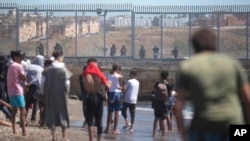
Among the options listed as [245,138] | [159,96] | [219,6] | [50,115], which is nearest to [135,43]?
[219,6]

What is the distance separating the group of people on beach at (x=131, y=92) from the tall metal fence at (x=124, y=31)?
21136 millimetres

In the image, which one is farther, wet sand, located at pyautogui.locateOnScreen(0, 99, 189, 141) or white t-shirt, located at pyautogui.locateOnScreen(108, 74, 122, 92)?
white t-shirt, located at pyautogui.locateOnScreen(108, 74, 122, 92)

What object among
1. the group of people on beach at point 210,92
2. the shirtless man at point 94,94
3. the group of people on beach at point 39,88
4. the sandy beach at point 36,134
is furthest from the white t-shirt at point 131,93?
the group of people on beach at point 210,92

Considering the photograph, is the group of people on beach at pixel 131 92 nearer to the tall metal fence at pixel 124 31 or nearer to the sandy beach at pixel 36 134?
the sandy beach at pixel 36 134

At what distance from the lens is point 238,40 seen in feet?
145

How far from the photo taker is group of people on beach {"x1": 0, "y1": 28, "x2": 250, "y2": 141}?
25.9 feet

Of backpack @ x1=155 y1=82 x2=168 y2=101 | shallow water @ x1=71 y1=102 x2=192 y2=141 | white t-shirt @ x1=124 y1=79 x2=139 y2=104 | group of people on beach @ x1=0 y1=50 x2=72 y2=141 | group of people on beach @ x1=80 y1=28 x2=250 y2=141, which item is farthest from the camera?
white t-shirt @ x1=124 y1=79 x2=139 y2=104

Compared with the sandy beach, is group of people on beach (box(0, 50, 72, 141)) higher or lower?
higher

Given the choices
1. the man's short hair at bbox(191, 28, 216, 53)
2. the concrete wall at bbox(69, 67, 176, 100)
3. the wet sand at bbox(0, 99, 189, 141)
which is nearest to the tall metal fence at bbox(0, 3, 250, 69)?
the concrete wall at bbox(69, 67, 176, 100)

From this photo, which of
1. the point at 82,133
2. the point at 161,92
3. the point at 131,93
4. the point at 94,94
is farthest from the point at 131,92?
the point at 94,94

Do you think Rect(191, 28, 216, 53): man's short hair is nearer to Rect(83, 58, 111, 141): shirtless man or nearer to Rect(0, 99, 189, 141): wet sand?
Rect(83, 58, 111, 141): shirtless man

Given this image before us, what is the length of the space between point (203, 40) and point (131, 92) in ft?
41.7

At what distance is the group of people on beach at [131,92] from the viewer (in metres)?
7.91

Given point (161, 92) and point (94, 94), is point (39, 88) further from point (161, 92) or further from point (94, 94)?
point (94, 94)
